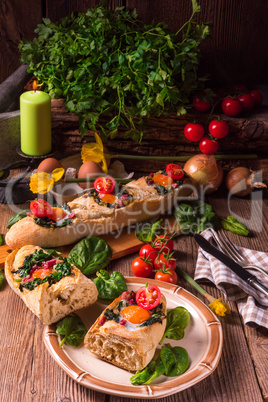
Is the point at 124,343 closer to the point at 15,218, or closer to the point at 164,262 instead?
the point at 164,262

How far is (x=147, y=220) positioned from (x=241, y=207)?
623 millimetres

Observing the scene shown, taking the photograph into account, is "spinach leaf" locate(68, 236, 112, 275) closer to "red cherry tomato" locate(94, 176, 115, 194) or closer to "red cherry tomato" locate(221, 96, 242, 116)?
"red cherry tomato" locate(94, 176, 115, 194)

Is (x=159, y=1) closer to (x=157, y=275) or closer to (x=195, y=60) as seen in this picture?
(x=195, y=60)

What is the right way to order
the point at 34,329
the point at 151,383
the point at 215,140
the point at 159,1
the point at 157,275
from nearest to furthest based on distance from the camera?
the point at 151,383, the point at 34,329, the point at 157,275, the point at 215,140, the point at 159,1

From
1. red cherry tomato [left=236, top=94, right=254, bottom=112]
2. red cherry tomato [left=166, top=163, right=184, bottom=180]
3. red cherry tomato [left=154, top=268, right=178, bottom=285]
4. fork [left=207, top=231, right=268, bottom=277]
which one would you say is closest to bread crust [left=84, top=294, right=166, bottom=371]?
red cherry tomato [left=154, top=268, right=178, bottom=285]

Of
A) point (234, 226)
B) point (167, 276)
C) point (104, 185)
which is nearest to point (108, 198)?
point (104, 185)

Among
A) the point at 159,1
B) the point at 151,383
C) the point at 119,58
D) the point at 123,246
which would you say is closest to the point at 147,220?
the point at 123,246

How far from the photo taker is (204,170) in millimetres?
2932

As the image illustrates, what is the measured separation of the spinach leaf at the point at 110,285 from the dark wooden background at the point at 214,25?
1.94 metres

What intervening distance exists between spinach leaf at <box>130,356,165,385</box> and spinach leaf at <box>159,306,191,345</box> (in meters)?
0.12

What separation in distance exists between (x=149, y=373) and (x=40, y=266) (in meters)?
0.65

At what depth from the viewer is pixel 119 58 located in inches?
109

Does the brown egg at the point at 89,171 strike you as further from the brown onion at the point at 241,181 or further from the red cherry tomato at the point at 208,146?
the brown onion at the point at 241,181

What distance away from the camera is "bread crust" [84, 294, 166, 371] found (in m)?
1.77
